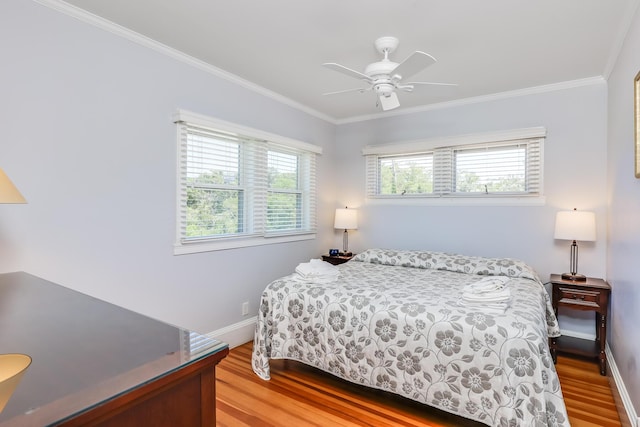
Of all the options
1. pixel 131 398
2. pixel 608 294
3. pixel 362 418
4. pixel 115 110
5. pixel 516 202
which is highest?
pixel 115 110

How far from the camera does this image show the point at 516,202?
352 cm

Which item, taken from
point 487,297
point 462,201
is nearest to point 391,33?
point 487,297

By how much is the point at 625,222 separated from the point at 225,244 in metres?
3.03

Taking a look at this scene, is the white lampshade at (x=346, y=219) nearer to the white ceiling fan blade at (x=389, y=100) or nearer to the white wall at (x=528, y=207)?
the white wall at (x=528, y=207)

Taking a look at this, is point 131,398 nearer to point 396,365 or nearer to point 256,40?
point 396,365

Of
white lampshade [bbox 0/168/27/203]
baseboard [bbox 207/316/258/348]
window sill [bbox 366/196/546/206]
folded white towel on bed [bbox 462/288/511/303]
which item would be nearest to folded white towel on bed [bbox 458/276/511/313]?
folded white towel on bed [bbox 462/288/511/303]

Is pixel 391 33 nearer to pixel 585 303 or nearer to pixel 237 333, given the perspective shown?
pixel 585 303

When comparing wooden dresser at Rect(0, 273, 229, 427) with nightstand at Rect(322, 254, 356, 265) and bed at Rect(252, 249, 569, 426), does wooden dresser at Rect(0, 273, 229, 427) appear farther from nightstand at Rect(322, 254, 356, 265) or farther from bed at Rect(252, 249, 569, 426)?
nightstand at Rect(322, 254, 356, 265)

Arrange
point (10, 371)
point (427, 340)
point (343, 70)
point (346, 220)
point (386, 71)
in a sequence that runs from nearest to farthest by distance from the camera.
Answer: point (10, 371) → point (427, 340) → point (343, 70) → point (386, 71) → point (346, 220)

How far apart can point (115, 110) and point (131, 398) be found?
7.43 feet

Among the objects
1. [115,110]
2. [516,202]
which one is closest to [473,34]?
[516,202]

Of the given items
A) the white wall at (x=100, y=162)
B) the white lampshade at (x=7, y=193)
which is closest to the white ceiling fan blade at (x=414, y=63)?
the white wall at (x=100, y=162)

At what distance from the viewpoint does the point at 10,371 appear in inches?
28.1

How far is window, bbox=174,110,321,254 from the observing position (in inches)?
113
